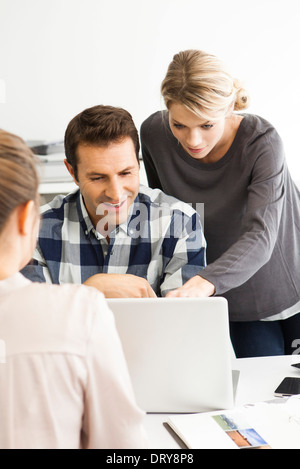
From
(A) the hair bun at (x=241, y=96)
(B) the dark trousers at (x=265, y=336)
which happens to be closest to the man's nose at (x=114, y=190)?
(A) the hair bun at (x=241, y=96)

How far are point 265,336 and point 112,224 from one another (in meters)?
0.60

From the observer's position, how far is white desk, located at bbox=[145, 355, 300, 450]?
1.15m

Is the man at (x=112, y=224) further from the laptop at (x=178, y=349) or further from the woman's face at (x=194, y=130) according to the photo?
the laptop at (x=178, y=349)

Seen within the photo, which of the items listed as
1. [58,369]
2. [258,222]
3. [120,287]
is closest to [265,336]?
[258,222]

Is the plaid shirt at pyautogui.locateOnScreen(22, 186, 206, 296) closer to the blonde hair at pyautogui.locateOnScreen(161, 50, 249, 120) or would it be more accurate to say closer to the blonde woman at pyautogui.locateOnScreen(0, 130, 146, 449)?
the blonde hair at pyautogui.locateOnScreen(161, 50, 249, 120)

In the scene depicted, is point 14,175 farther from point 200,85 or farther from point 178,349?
point 200,85

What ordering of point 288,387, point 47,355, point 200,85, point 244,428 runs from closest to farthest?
point 47,355 < point 244,428 < point 288,387 < point 200,85

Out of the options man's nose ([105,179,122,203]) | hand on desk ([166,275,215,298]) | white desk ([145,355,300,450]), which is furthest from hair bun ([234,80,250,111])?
white desk ([145,355,300,450])

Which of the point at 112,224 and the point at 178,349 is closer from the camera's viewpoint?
the point at 178,349

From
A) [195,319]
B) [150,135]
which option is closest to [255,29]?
→ [150,135]

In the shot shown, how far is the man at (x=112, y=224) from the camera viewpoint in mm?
1604

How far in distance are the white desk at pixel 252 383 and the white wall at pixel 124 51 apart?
5.46 feet

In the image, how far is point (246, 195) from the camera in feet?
5.81

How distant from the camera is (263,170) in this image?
1.68 metres
